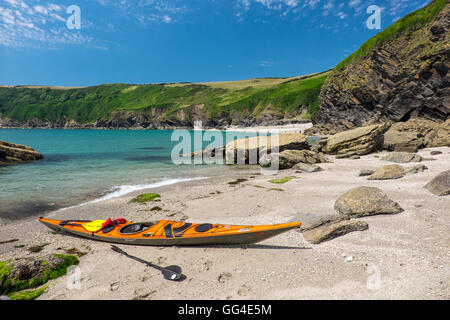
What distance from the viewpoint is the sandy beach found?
5.54 m

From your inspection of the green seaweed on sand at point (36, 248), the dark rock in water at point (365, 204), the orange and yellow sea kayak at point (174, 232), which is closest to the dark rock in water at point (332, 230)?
the orange and yellow sea kayak at point (174, 232)

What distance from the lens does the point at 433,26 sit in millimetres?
45062

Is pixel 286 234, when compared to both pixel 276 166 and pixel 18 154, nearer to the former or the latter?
pixel 276 166

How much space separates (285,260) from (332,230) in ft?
6.95

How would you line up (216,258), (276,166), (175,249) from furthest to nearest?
(276,166), (175,249), (216,258)

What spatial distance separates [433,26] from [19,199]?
67253mm

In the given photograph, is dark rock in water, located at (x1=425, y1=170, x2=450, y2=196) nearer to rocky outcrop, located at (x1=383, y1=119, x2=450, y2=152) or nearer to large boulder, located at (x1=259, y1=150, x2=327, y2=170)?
large boulder, located at (x1=259, y1=150, x2=327, y2=170)

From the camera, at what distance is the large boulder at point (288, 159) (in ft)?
79.1

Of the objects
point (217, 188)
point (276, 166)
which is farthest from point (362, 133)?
point (217, 188)

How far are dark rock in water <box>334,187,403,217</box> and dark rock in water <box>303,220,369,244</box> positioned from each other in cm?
125

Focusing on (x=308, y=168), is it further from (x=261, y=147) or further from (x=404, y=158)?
(x=261, y=147)

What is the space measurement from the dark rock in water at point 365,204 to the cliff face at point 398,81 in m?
44.3

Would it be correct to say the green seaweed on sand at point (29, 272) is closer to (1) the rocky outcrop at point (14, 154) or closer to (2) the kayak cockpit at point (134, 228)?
(2) the kayak cockpit at point (134, 228)

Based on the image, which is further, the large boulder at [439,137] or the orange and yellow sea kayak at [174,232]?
the large boulder at [439,137]
